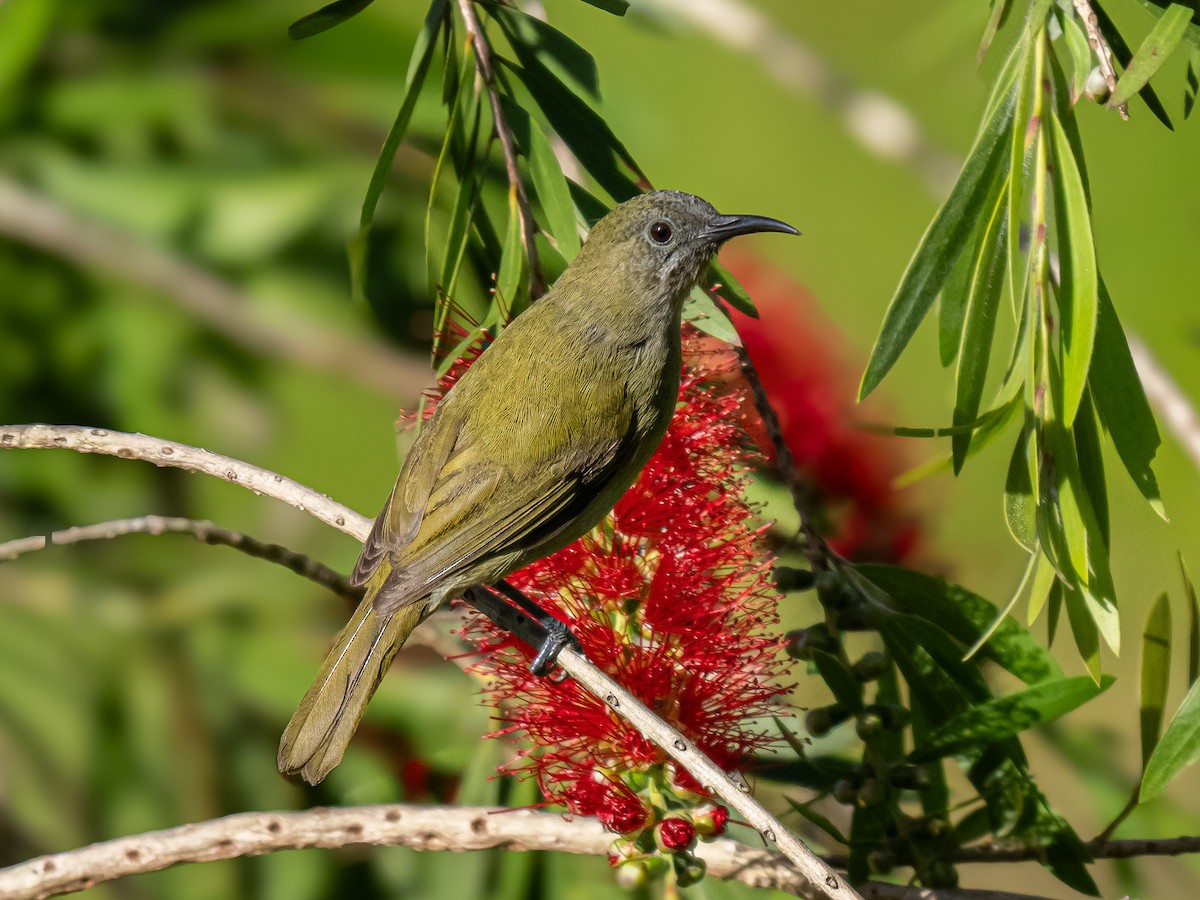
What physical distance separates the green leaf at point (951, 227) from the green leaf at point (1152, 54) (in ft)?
0.64

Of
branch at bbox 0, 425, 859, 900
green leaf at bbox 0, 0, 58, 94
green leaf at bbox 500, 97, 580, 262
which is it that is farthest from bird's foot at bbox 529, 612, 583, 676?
green leaf at bbox 0, 0, 58, 94

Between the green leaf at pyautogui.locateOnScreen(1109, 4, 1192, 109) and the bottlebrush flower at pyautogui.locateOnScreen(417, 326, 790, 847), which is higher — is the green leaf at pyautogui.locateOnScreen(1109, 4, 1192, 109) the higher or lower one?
the higher one

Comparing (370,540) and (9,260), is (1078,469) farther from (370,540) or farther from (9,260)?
(9,260)

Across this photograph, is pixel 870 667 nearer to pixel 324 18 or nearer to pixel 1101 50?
pixel 1101 50

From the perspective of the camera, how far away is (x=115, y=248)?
360 cm

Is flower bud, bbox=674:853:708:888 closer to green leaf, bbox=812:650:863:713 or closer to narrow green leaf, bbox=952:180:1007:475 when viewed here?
green leaf, bbox=812:650:863:713

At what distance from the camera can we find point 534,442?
244 cm

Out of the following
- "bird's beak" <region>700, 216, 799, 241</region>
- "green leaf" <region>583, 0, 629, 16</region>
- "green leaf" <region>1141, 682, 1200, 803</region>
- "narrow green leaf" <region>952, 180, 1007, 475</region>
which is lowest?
"green leaf" <region>1141, 682, 1200, 803</region>

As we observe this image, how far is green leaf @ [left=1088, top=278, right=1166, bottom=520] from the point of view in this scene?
1783mm

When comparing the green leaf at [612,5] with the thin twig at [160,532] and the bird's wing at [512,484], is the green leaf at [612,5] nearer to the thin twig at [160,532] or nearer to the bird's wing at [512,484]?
the bird's wing at [512,484]

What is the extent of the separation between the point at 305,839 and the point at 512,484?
67 centimetres

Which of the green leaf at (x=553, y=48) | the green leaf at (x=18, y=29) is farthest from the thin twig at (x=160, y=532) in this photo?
the green leaf at (x=18, y=29)

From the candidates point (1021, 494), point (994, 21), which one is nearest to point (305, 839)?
point (1021, 494)

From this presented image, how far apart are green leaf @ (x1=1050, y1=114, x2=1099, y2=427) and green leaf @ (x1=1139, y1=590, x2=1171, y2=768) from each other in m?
0.46
